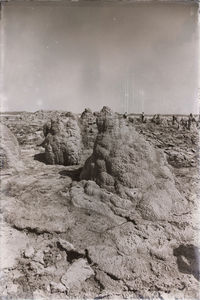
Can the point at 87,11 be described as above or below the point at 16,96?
above

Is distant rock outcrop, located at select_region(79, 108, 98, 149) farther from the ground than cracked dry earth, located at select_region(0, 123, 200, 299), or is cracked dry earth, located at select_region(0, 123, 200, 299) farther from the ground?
distant rock outcrop, located at select_region(79, 108, 98, 149)

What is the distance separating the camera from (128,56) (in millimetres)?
4340

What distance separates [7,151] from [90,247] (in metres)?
2.54

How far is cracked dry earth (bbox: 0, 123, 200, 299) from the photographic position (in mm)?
2760

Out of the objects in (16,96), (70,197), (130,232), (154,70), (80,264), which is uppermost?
(154,70)

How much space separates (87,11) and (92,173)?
96.7 inches

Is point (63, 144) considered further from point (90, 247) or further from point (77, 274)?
point (77, 274)

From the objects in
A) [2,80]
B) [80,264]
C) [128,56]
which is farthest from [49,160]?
[80,264]

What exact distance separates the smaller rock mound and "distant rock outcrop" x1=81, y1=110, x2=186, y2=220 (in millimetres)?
1327

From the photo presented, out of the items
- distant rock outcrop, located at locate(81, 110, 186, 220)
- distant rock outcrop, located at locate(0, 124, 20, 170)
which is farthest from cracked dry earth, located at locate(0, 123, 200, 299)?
distant rock outcrop, located at locate(0, 124, 20, 170)

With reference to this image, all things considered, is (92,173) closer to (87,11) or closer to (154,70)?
(154,70)

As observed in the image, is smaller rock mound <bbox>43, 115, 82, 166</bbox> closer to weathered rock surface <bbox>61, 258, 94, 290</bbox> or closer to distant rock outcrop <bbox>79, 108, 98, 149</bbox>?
distant rock outcrop <bbox>79, 108, 98, 149</bbox>

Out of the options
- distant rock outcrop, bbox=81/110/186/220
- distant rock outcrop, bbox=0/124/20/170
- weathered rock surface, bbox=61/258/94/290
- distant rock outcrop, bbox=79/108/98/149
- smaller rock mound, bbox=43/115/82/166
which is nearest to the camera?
weathered rock surface, bbox=61/258/94/290

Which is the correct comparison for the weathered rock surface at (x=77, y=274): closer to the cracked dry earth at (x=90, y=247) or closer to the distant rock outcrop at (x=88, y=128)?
the cracked dry earth at (x=90, y=247)
